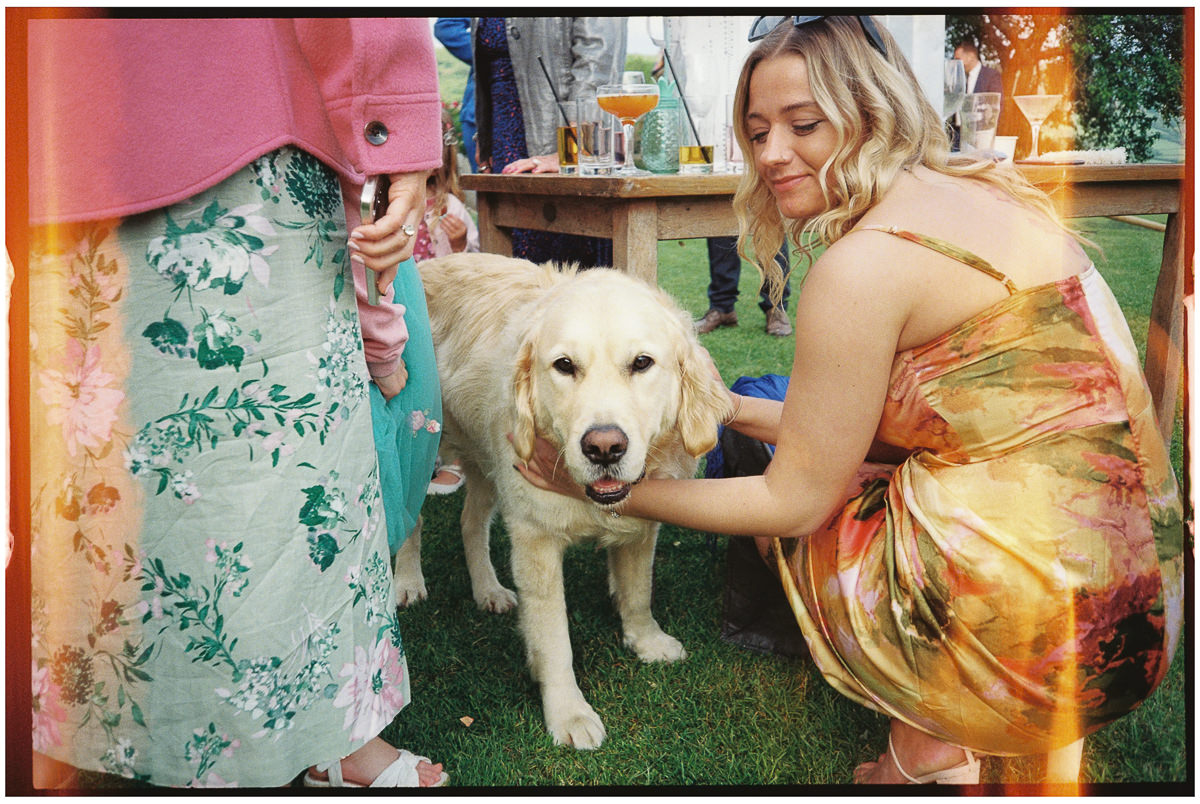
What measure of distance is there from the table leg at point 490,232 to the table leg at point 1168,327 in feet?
8.44

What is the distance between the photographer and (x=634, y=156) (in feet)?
10.5

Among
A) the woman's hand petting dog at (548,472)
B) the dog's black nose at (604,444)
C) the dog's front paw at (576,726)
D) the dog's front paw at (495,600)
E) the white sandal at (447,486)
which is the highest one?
the dog's black nose at (604,444)

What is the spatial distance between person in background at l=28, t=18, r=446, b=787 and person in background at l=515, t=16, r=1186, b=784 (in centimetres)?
86

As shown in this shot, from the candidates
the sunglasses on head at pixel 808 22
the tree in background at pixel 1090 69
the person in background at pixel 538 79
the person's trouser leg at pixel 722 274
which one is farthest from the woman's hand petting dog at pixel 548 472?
the person's trouser leg at pixel 722 274

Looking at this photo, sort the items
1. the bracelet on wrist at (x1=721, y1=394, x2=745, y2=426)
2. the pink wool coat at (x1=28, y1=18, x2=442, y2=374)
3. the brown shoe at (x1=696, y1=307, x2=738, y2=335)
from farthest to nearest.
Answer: the brown shoe at (x1=696, y1=307, x2=738, y2=335) → the bracelet on wrist at (x1=721, y1=394, x2=745, y2=426) → the pink wool coat at (x1=28, y1=18, x2=442, y2=374)

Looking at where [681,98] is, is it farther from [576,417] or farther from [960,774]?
[960,774]

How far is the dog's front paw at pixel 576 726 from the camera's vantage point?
217cm

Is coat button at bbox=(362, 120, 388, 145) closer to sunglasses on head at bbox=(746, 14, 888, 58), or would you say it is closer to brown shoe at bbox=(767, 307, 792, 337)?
sunglasses on head at bbox=(746, 14, 888, 58)

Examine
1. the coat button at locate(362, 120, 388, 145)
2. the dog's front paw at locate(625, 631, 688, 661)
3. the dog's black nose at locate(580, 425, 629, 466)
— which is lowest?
the dog's front paw at locate(625, 631, 688, 661)

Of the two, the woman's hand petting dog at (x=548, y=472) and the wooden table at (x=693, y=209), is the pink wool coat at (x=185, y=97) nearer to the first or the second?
the woman's hand petting dog at (x=548, y=472)

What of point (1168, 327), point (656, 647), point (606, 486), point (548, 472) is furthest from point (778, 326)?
point (606, 486)

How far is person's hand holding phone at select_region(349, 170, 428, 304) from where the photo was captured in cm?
149

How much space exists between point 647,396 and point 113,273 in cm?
115

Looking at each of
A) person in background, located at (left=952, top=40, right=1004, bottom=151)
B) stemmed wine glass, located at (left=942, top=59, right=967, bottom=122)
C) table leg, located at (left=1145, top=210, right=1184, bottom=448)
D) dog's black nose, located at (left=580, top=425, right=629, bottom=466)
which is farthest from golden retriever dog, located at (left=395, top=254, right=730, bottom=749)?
table leg, located at (left=1145, top=210, right=1184, bottom=448)
